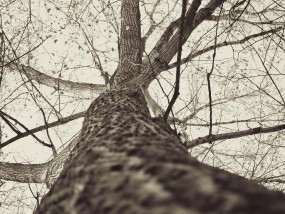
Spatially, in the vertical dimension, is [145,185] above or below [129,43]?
below

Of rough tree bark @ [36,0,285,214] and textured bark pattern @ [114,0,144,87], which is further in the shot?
textured bark pattern @ [114,0,144,87]

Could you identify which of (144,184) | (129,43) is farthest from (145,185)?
(129,43)

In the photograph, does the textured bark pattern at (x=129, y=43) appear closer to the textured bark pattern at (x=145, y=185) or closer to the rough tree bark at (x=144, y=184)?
the rough tree bark at (x=144, y=184)

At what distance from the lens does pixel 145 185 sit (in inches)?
30.7

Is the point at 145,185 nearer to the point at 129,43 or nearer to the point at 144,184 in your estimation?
the point at 144,184

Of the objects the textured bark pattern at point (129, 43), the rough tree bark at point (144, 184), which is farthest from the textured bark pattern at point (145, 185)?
the textured bark pattern at point (129, 43)

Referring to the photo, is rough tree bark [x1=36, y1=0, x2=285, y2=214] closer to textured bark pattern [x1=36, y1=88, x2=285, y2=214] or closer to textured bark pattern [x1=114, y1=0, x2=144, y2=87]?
textured bark pattern [x1=36, y1=88, x2=285, y2=214]

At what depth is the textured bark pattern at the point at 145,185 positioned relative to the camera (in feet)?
1.98

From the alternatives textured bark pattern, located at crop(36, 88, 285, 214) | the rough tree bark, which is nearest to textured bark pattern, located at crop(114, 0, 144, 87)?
the rough tree bark

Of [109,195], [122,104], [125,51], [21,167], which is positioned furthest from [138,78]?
[109,195]

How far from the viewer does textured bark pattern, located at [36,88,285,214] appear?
60cm

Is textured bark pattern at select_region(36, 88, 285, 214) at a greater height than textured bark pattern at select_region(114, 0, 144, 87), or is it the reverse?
textured bark pattern at select_region(114, 0, 144, 87)

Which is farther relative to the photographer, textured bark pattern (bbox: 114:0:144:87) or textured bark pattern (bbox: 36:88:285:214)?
textured bark pattern (bbox: 114:0:144:87)

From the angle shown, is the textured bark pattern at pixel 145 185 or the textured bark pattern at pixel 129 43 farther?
the textured bark pattern at pixel 129 43
